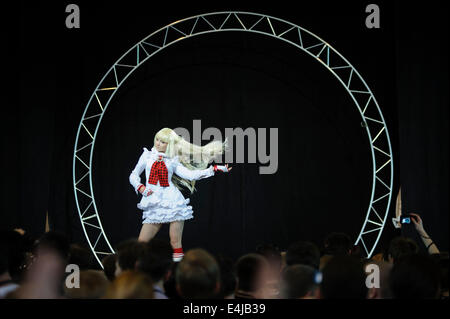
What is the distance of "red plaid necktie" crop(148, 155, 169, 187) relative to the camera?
6.02m

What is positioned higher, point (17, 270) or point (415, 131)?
point (415, 131)

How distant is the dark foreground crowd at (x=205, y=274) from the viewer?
229cm

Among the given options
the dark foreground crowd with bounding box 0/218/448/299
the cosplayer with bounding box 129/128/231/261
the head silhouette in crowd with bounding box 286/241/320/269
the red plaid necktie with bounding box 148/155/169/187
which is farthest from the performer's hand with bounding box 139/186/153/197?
the head silhouette in crowd with bounding box 286/241/320/269

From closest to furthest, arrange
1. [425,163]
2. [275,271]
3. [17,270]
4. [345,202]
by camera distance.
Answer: [17,270]
[275,271]
[425,163]
[345,202]

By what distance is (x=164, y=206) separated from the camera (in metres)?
5.99

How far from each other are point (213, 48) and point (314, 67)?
50.2 inches

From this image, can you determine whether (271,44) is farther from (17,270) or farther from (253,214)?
(17,270)

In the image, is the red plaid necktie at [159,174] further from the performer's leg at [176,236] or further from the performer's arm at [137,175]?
the performer's leg at [176,236]

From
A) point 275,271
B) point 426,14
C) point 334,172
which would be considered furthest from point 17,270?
point 426,14

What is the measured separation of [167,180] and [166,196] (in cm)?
18

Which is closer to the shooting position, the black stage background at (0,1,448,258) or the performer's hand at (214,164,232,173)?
the performer's hand at (214,164,232,173)

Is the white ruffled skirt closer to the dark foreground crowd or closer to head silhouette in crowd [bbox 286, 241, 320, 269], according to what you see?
the dark foreground crowd

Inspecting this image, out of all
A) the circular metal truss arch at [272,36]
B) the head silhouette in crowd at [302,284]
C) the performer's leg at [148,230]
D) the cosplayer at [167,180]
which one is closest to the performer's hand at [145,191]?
the cosplayer at [167,180]

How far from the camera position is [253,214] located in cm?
647
